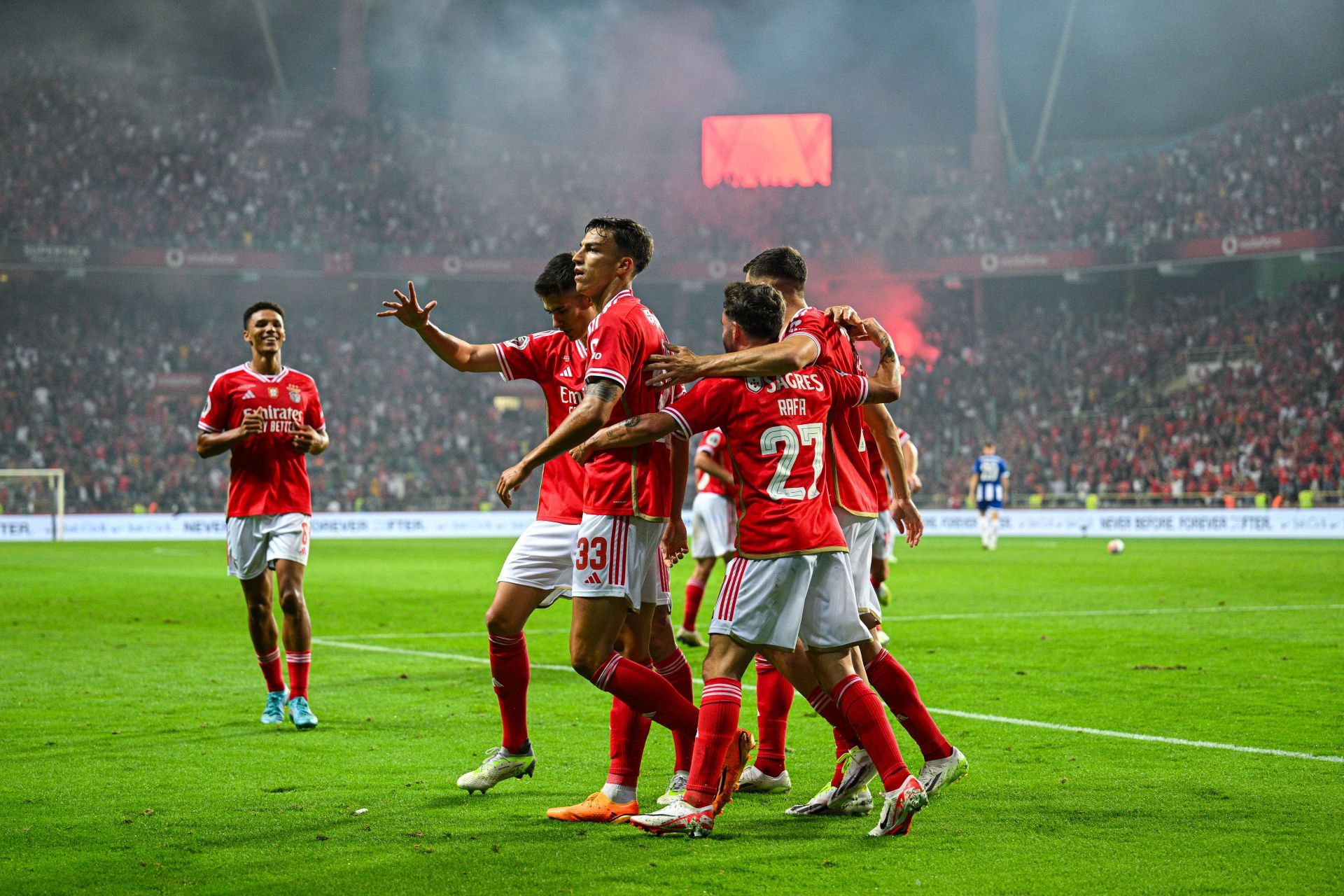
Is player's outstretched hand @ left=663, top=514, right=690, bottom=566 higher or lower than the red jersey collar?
lower

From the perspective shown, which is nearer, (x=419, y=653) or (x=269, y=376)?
(x=269, y=376)

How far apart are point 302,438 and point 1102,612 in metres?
9.07

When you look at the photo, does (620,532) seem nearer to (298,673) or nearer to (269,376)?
(298,673)

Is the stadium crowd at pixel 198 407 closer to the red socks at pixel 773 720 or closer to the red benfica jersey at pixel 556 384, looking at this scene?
the red benfica jersey at pixel 556 384

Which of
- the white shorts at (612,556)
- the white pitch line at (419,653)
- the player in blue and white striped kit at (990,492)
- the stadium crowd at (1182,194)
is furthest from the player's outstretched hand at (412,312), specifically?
the stadium crowd at (1182,194)

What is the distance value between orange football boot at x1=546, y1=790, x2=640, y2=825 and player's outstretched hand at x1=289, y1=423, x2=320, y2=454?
3681mm

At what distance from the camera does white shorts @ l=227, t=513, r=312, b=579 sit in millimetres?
8102

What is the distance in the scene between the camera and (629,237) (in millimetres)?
5656

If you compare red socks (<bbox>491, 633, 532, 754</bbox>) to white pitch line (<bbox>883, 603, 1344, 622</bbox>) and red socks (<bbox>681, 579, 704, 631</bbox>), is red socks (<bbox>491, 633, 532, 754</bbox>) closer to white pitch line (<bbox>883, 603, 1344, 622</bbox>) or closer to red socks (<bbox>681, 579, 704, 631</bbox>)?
red socks (<bbox>681, 579, 704, 631</bbox>)

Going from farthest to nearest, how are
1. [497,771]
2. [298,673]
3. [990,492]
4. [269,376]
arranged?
[990,492], [269,376], [298,673], [497,771]

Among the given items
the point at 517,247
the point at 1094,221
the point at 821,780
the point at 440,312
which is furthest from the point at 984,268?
the point at 821,780

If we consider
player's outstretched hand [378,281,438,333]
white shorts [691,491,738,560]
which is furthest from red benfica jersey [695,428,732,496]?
player's outstretched hand [378,281,438,333]

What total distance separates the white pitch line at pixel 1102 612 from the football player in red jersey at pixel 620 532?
830 cm

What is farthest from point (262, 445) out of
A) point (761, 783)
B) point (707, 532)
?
point (707, 532)
